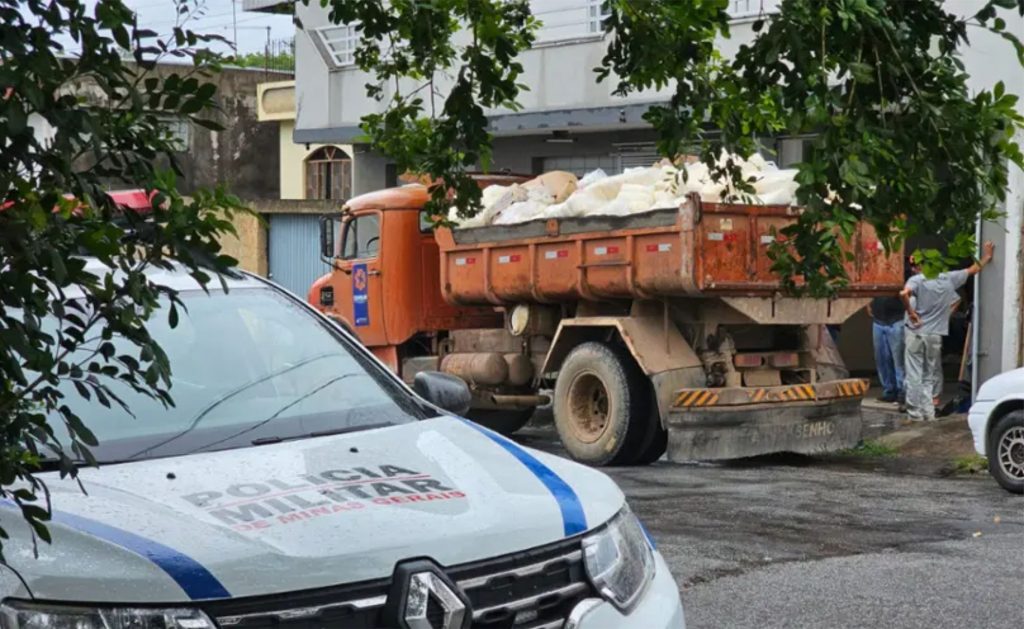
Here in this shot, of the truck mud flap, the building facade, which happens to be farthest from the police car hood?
the building facade

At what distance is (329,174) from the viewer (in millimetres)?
34469

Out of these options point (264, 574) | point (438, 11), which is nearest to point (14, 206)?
point (264, 574)

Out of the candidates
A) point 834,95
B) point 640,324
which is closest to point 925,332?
point 640,324

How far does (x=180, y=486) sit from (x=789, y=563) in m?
5.81

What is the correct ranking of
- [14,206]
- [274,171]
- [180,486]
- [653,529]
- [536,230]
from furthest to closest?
[274,171]
[536,230]
[653,529]
[180,486]
[14,206]

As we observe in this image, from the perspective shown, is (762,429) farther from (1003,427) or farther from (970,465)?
(1003,427)

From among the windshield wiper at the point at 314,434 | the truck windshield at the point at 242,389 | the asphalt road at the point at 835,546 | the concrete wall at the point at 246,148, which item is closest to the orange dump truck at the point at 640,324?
the asphalt road at the point at 835,546

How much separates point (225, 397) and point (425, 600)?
4.61 ft

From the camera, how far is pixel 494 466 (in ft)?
15.1

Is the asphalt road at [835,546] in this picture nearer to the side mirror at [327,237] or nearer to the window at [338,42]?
the side mirror at [327,237]

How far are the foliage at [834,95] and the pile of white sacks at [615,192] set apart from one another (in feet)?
21.2

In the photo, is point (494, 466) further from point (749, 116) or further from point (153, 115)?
point (749, 116)

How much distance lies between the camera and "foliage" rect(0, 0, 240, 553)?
314 cm

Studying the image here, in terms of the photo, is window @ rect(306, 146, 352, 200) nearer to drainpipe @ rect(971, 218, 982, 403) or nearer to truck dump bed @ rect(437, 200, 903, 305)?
truck dump bed @ rect(437, 200, 903, 305)
